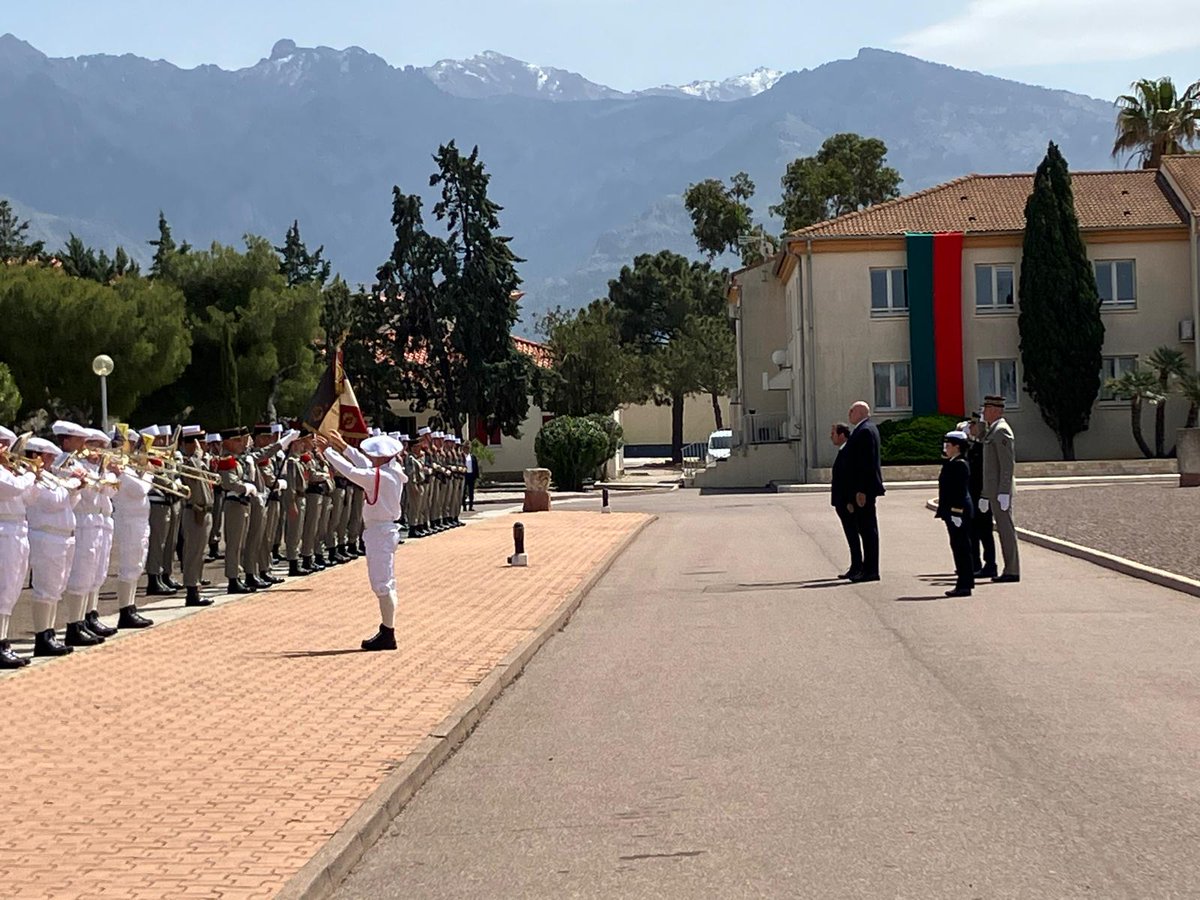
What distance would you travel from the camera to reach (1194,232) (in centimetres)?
5191

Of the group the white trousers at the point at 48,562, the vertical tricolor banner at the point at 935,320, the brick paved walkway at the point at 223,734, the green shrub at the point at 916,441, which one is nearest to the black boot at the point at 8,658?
the brick paved walkway at the point at 223,734

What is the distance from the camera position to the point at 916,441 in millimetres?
49156

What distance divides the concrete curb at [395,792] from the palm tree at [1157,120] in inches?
2234

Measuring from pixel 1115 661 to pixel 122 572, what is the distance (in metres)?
9.18

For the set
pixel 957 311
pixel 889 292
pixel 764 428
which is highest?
pixel 889 292

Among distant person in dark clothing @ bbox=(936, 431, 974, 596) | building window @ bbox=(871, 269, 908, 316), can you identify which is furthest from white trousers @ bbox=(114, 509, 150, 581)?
building window @ bbox=(871, 269, 908, 316)

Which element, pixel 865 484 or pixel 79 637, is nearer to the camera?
pixel 79 637

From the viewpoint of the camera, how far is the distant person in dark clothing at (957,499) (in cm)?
1683

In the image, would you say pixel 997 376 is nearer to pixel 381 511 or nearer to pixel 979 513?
pixel 979 513

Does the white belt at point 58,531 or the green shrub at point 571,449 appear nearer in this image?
the white belt at point 58,531

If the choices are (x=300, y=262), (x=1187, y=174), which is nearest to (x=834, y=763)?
(x=1187, y=174)

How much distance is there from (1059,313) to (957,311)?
348cm

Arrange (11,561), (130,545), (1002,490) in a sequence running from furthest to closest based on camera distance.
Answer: (1002,490)
(130,545)
(11,561)

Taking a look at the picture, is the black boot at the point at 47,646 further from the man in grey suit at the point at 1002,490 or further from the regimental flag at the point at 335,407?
the man in grey suit at the point at 1002,490
